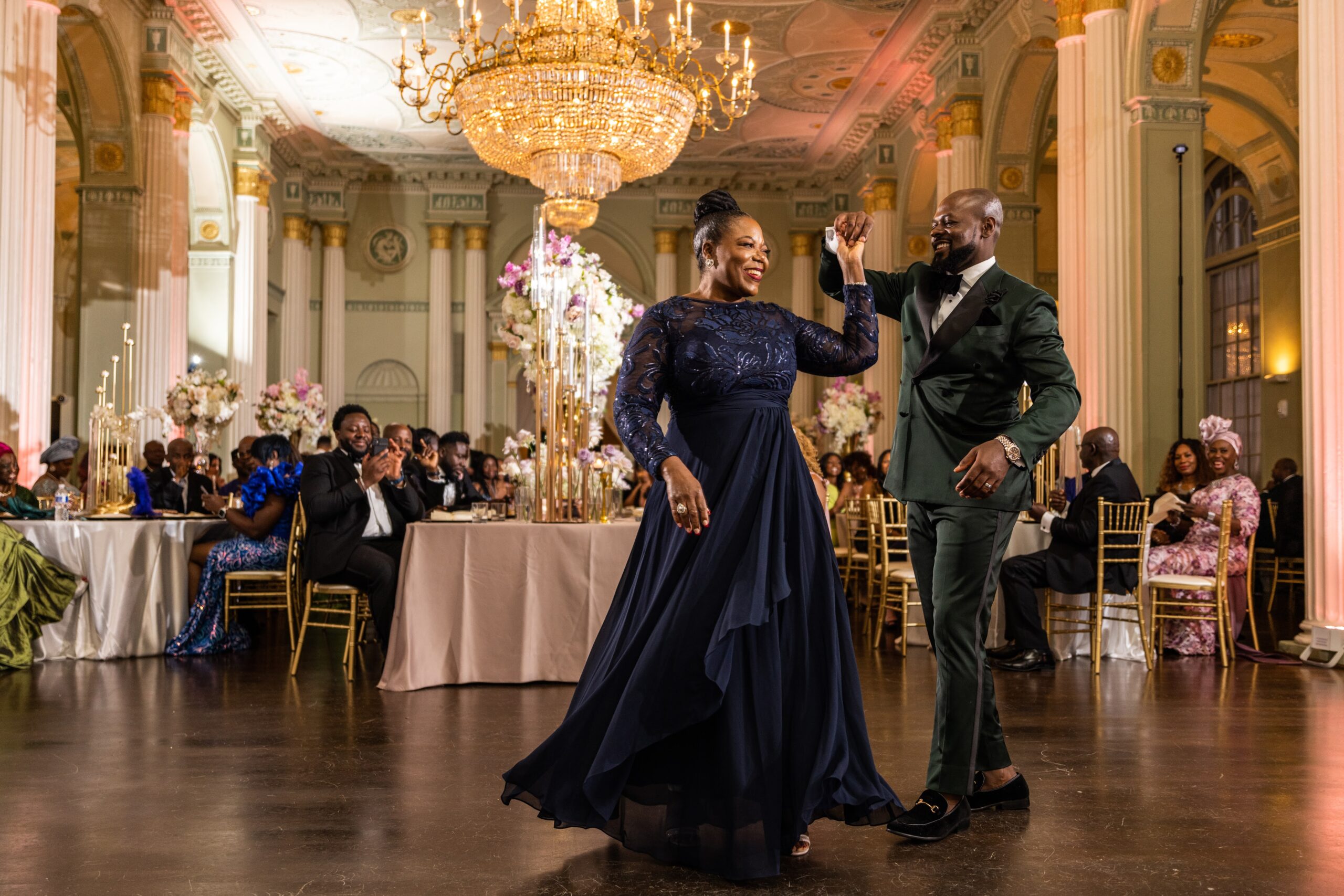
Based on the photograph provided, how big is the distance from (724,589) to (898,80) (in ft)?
41.1

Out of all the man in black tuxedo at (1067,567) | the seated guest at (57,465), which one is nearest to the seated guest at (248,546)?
the seated guest at (57,465)

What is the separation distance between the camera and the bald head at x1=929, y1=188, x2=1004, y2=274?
3.02 m

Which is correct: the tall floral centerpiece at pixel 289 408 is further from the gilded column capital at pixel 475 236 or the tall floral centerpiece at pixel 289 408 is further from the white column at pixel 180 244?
the gilded column capital at pixel 475 236

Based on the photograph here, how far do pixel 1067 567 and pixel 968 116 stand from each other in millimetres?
6921

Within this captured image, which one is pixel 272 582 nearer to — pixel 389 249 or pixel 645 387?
pixel 645 387

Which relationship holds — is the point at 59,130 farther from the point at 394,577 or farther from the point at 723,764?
the point at 723,764

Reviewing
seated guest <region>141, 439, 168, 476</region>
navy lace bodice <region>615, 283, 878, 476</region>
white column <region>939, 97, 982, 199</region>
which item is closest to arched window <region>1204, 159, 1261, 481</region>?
white column <region>939, 97, 982, 199</region>

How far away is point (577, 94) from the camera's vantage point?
7.25 metres

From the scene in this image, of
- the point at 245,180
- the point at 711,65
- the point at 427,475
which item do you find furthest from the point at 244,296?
the point at 427,475

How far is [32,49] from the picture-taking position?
313 inches

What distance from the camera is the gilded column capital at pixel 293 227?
58.1ft

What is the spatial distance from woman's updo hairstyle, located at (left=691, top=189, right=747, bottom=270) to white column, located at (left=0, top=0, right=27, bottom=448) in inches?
258

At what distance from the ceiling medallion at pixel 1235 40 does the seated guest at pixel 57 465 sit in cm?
1139

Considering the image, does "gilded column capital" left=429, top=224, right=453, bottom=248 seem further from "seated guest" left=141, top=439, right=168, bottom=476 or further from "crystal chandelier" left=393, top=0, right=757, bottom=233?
"crystal chandelier" left=393, top=0, right=757, bottom=233
